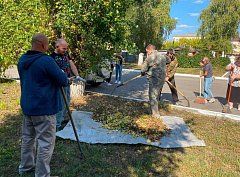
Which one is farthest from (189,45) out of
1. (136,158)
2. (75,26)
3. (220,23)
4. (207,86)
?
(136,158)

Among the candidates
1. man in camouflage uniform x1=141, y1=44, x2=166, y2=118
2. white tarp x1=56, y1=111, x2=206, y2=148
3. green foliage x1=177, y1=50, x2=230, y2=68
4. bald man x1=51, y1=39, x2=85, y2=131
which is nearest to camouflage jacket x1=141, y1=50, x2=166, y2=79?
man in camouflage uniform x1=141, y1=44, x2=166, y2=118

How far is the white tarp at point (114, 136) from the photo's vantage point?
233 inches

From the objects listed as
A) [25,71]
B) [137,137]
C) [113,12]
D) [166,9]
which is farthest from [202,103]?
[166,9]

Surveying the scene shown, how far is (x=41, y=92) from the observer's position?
3.80 meters

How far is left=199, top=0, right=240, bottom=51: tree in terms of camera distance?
32.3 m

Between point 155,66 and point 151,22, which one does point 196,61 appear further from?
point 155,66

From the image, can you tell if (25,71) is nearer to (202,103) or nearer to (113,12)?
(113,12)

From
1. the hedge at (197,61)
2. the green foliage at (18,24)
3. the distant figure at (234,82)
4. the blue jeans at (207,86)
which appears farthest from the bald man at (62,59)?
the hedge at (197,61)

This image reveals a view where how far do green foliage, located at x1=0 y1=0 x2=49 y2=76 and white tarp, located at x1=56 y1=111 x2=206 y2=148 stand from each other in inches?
137

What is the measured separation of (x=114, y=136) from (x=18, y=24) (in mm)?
5237

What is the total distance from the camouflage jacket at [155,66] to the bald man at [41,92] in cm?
381

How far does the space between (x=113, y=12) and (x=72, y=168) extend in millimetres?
5178

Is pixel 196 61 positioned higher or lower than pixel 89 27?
lower

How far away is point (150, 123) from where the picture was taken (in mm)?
6629
